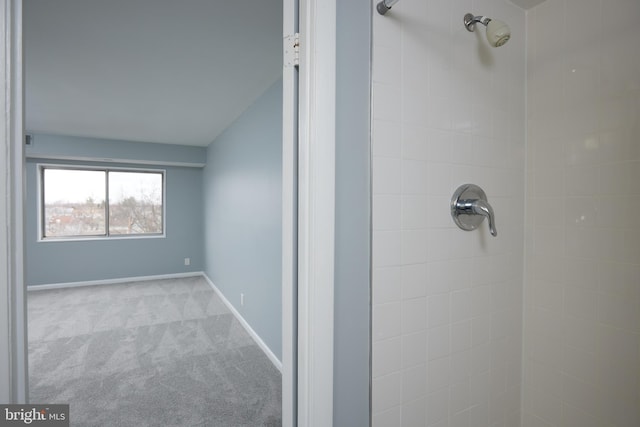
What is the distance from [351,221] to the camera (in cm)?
82

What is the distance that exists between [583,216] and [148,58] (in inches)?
103

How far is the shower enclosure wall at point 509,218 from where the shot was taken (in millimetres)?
876

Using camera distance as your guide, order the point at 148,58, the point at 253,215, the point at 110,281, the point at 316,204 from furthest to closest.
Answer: the point at 110,281
the point at 253,215
the point at 148,58
the point at 316,204

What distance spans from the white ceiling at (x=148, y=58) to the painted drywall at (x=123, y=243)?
105cm

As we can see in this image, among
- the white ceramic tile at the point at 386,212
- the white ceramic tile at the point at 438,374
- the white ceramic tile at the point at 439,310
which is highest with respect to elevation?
the white ceramic tile at the point at 386,212

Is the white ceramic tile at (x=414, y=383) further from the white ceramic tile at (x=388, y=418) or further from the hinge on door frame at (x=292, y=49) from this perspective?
the hinge on door frame at (x=292, y=49)

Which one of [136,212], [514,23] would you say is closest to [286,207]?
[514,23]

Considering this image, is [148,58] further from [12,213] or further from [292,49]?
[12,213]

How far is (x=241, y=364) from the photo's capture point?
2.54 metres

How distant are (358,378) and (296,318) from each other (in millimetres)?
234

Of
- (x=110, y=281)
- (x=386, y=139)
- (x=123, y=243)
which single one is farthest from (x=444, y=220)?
(x=110, y=281)

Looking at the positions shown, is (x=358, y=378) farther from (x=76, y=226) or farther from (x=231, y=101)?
(x=76, y=226)

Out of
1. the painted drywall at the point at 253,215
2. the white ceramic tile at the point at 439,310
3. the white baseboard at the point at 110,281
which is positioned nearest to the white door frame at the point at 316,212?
the white ceramic tile at the point at 439,310

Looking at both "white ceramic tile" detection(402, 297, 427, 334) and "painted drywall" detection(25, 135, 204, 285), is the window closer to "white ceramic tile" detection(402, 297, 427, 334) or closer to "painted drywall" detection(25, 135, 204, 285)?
"painted drywall" detection(25, 135, 204, 285)
